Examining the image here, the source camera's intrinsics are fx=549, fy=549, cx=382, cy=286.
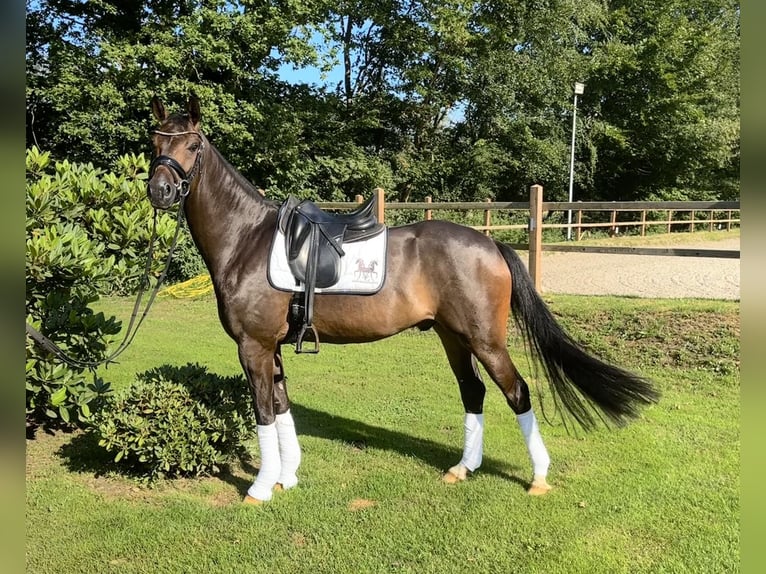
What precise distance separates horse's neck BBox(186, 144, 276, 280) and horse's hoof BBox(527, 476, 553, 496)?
229 cm

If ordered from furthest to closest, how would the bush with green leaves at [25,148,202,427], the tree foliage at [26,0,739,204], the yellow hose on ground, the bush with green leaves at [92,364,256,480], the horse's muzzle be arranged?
the tree foliage at [26,0,739,204], the yellow hose on ground, the bush with green leaves at [25,148,202,427], the bush with green leaves at [92,364,256,480], the horse's muzzle

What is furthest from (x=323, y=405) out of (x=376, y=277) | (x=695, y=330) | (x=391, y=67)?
(x=391, y=67)

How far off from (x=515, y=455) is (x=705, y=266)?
12.0 metres

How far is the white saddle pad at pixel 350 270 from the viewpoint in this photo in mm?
3330

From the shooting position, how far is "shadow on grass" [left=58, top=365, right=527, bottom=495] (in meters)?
3.85

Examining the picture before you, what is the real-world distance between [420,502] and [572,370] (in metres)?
1.28

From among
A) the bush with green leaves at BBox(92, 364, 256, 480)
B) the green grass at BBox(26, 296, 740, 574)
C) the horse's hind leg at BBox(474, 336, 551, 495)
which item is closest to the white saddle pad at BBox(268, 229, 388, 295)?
the horse's hind leg at BBox(474, 336, 551, 495)

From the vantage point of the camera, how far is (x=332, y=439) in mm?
4516

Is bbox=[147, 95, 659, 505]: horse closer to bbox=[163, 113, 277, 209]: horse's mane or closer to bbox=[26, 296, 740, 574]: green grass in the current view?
bbox=[163, 113, 277, 209]: horse's mane

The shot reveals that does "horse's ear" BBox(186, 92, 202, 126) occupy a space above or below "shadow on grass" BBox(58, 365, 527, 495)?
above

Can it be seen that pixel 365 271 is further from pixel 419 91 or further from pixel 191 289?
pixel 419 91

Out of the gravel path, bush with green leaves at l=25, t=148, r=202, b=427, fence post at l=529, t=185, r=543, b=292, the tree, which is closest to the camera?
bush with green leaves at l=25, t=148, r=202, b=427
